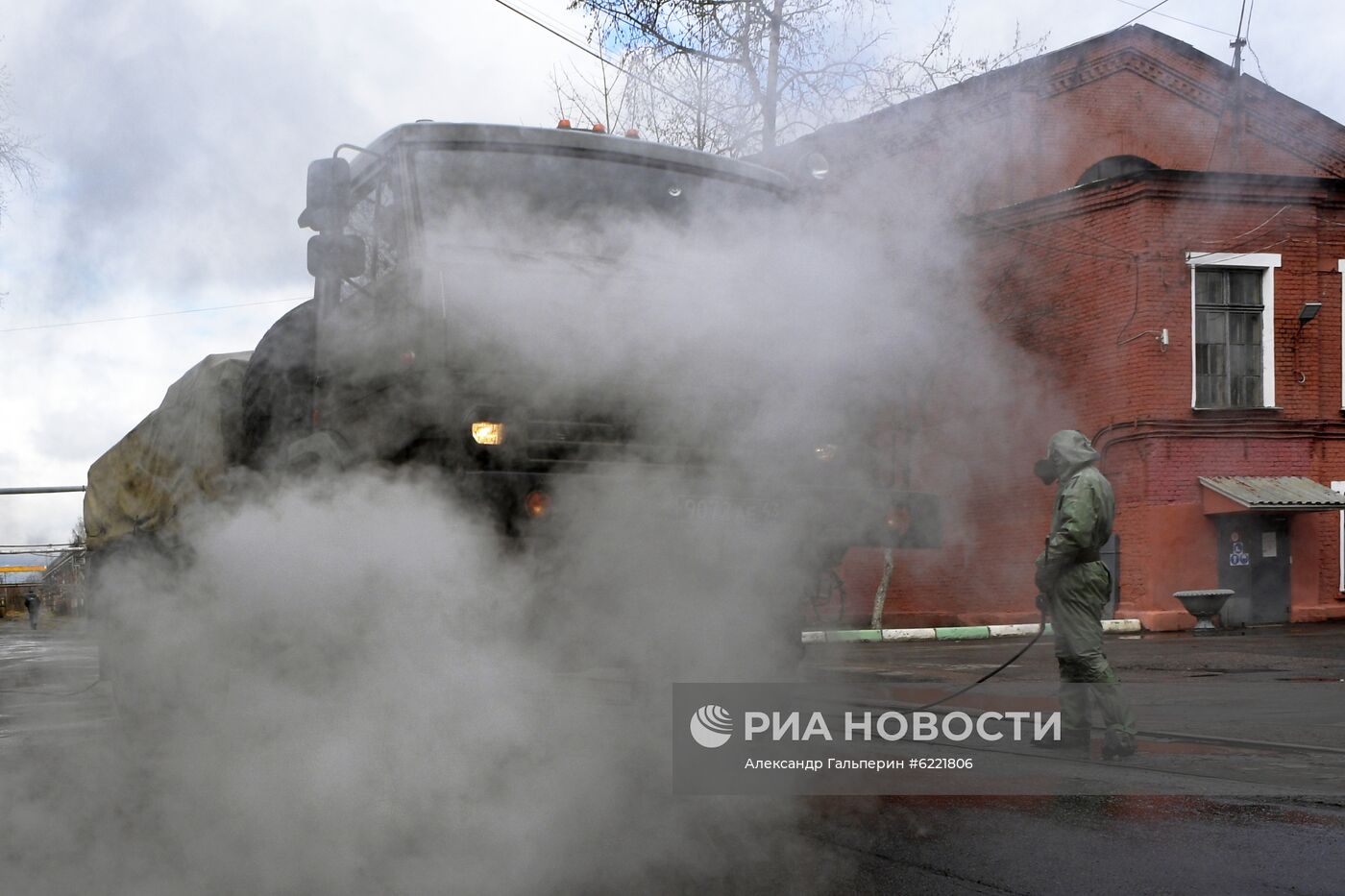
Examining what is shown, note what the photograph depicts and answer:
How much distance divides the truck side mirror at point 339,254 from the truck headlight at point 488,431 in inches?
43.2

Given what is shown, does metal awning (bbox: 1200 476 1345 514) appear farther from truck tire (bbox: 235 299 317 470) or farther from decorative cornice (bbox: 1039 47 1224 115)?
truck tire (bbox: 235 299 317 470)

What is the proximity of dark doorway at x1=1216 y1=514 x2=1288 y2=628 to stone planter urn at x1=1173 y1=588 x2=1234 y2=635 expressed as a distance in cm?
112

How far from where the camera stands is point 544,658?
14.3ft

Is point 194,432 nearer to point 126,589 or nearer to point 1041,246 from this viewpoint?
point 126,589

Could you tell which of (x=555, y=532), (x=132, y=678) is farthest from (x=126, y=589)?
(x=555, y=532)

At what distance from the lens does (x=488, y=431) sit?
4098mm

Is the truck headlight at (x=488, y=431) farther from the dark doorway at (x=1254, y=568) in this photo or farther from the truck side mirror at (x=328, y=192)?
the dark doorway at (x=1254, y=568)

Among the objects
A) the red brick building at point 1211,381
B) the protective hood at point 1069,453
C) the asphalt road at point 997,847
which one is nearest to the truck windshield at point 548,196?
the protective hood at point 1069,453

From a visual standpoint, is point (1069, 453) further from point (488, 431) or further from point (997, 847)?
point (488, 431)

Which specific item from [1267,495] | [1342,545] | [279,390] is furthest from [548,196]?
[1342,545]

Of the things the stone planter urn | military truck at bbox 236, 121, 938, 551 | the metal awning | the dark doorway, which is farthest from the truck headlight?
the dark doorway

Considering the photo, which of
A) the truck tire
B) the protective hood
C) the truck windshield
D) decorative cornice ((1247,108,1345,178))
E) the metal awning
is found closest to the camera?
the truck windshield

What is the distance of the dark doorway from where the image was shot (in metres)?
17.1

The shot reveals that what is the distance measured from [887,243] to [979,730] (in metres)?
2.33
